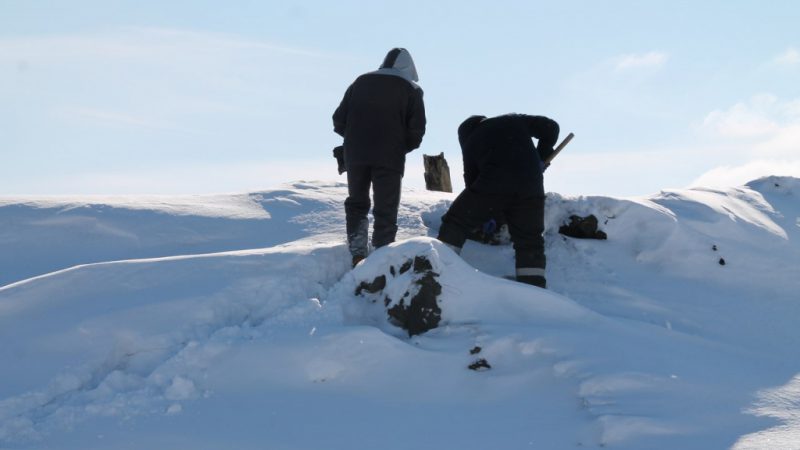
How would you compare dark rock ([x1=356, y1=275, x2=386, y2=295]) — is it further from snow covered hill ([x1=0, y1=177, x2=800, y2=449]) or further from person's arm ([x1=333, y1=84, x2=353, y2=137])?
person's arm ([x1=333, y1=84, x2=353, y2=137])

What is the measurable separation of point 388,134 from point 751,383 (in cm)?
320

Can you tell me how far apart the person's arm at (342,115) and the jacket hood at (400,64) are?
1.15ft

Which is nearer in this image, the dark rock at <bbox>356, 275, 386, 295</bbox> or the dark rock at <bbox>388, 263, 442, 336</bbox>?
the dark rock at <bbox>388, 263, 442, 336</bbox>

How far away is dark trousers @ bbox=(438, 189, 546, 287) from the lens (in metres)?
5.71

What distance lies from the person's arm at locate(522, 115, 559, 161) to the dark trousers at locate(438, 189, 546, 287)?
633 mm

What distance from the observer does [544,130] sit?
6.19m

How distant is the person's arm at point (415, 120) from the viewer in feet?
19.8

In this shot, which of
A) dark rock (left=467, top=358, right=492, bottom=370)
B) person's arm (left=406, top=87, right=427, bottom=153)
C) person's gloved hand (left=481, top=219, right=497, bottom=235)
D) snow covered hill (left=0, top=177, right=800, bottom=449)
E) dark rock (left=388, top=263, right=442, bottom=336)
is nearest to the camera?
snow covered hill (left=0, top=177, right=800, bottom=449)

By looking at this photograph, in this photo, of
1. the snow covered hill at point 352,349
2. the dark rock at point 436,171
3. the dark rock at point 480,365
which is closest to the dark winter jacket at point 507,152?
the snow covered hill at point 352,349

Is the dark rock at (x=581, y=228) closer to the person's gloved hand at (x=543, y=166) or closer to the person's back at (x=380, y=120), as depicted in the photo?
the person's gloved hand at (x=543, y=166)

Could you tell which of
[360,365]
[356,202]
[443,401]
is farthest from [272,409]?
[356,202]

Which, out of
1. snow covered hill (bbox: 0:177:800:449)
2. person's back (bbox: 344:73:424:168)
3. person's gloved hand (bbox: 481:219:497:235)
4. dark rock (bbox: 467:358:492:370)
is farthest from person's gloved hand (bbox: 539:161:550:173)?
dark rock (bbox: 467:358:492:370)

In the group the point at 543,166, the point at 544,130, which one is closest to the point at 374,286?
the point at 543,166

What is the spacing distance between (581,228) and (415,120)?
1.97 meters
